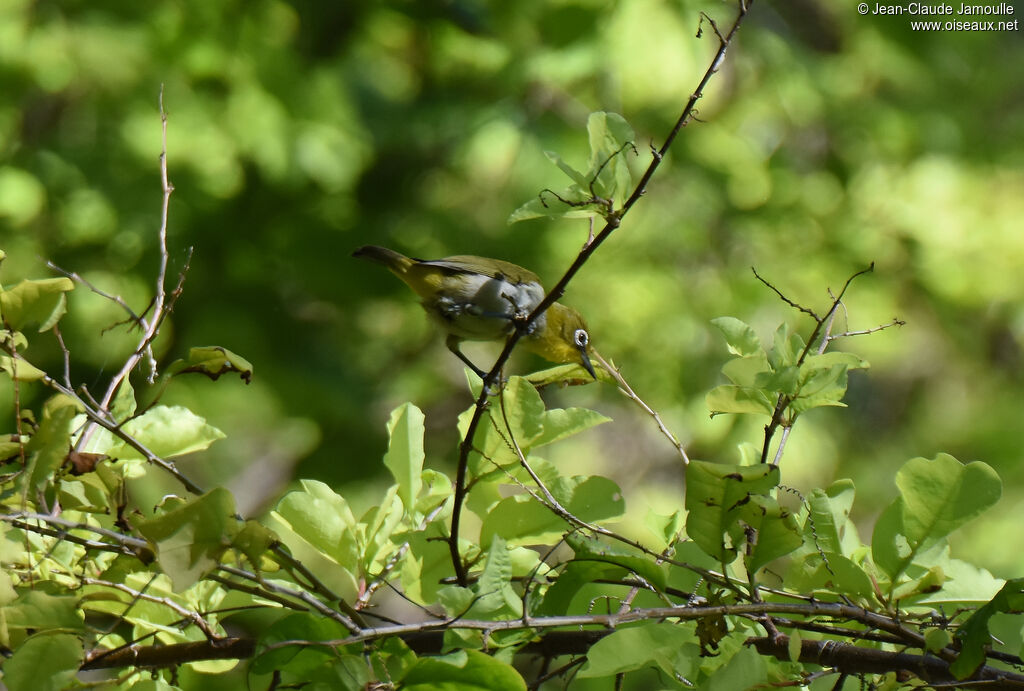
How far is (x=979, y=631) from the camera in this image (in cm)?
72

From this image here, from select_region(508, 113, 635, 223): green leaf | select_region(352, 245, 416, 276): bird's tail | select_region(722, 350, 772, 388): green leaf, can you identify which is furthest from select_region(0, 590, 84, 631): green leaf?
select_region(352, 245, 416, 276): bird's tail

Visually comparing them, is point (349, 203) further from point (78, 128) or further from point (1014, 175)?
point (1014, 175)

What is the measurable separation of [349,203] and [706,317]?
1839 millimetres

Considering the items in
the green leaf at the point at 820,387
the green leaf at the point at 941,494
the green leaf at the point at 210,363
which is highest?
the green leaf at the point at 820,387

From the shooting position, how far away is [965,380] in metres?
6.89

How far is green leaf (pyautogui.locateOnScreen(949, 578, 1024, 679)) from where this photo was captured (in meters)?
0.72

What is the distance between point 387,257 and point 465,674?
167cm

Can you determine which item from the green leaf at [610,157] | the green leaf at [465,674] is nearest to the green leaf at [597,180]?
the green leaf at [610,157]

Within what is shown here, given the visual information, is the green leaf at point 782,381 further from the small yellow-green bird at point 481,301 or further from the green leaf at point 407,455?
the small yellow-green bird at point 481,301

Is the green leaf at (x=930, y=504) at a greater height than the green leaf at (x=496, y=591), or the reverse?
the green leaf at (x=930, y=504)

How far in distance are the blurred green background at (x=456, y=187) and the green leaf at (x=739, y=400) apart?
1303 mm

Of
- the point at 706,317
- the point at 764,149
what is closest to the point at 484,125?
the point at 706,317

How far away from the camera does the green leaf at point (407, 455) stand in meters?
1.03

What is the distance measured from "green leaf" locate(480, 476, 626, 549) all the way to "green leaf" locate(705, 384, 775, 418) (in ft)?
0.44
